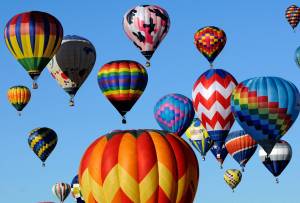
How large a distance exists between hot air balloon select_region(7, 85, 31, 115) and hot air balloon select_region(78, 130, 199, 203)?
103 feet

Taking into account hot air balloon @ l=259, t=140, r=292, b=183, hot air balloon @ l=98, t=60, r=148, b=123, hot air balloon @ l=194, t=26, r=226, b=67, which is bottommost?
hot air balloon @ l=259, t=140, r=292, b=183

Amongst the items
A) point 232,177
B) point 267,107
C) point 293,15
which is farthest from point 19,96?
point 267,107

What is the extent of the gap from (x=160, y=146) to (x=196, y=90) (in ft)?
64.1

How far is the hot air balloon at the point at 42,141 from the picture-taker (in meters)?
62.9

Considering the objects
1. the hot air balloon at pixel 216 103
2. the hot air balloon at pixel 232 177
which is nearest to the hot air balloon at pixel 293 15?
the hot air balloon at pixel 232 177

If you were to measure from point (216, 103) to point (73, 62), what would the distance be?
745 cm

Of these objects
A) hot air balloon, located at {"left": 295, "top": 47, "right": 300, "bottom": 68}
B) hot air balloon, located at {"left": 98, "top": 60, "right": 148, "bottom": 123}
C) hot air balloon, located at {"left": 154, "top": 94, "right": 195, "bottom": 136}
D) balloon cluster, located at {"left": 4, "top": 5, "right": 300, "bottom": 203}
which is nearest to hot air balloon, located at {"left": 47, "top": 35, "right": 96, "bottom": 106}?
balloon cluster, located at {"left": 4, "top": 5, "right": 300, "bottom": 203}

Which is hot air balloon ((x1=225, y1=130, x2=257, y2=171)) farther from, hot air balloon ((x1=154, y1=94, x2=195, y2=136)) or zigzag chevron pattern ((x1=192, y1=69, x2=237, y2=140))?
zigzag chevron pattern ((x1=192, y1=69, x2=237, y2=140))

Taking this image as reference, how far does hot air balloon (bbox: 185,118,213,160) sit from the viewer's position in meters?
60.5

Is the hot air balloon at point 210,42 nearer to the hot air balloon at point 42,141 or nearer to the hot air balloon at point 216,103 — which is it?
the hot air balloon at point 216,103

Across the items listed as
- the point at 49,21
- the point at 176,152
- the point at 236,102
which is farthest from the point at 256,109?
the point at 176,152

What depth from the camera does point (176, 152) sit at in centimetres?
3309

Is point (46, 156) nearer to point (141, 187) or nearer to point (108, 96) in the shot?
point (108, 96)

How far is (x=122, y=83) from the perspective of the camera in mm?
52531
